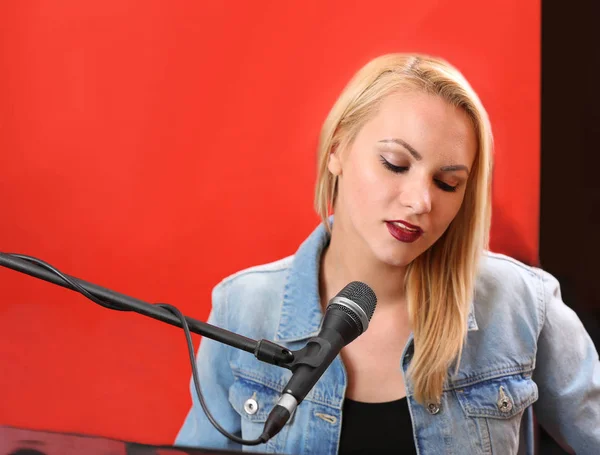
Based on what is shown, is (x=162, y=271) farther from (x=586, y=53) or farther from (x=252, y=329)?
(x=586, y=53)

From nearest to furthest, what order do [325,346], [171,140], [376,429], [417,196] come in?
[325,346] < [417,196] < [376,429] < [171,140]

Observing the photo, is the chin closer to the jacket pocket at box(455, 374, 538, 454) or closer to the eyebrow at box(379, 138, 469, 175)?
the eyebrow at box(379, 138, 469, 175)

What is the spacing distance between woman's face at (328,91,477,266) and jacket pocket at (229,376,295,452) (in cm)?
36

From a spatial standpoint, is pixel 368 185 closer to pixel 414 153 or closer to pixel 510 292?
pixel 414 153

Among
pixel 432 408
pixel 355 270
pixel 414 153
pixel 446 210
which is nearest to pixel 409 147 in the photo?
pixel 414 153

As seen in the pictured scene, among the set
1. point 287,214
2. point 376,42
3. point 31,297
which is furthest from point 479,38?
point 31,297

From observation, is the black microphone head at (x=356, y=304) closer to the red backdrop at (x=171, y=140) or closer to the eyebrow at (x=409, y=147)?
the eyebrow at (x=409, y=147)

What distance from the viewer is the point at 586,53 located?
145 cm

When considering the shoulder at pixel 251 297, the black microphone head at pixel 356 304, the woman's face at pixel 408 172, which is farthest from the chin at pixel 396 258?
the black microphone head at pixel 356 304

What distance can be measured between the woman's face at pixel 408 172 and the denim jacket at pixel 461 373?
205 millimetres

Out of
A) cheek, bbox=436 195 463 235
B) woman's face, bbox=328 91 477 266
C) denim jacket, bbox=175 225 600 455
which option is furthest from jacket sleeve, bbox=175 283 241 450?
cheek, bbox=436 195 463 235

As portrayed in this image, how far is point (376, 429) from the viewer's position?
1326 mm

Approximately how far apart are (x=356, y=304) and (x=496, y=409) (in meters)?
0.73

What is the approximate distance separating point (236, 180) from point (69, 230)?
0.36 metres
